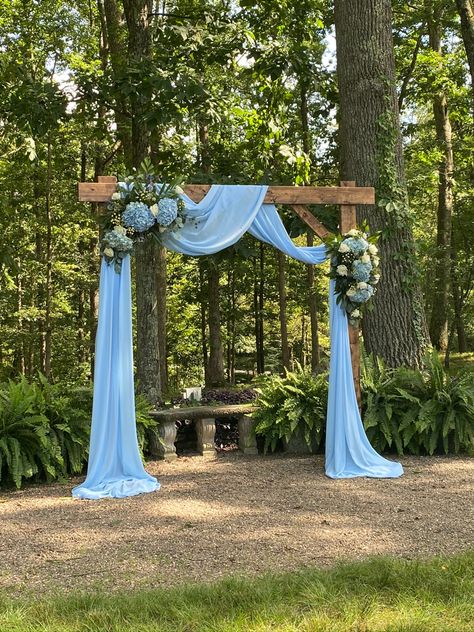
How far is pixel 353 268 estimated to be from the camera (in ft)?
23.7

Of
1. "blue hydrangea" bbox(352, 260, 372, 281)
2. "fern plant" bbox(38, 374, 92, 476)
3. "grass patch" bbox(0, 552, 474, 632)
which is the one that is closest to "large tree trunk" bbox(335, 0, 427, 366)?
"blue hydrangea" bbox(352, 260, 372, 281)

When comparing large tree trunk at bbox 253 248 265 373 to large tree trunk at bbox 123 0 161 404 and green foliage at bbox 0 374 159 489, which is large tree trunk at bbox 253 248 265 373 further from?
green foliage at bbox 0 374 159 489

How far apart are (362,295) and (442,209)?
372 inches

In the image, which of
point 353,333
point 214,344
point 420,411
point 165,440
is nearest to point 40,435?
point 165,440

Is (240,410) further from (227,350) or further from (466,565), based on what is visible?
(227,350)

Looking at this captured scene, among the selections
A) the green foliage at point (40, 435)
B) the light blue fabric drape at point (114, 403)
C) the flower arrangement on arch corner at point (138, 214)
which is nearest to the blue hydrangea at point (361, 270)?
the flower arrangement on arch corner at point (138, 214)

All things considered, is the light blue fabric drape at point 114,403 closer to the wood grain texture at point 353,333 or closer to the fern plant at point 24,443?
the fern plant at point 24,443

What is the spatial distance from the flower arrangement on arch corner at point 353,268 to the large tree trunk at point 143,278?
2580mm

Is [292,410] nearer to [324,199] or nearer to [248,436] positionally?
[248,436]

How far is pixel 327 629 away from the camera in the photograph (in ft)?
10.5

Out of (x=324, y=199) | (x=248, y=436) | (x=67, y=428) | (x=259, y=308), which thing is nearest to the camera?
(x=67, y=428)

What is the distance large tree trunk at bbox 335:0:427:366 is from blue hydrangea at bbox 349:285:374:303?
1227 mm

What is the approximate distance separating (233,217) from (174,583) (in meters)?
4.14

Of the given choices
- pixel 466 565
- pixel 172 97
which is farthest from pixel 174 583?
pixel 172 97
